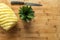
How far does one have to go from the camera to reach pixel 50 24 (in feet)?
3.56

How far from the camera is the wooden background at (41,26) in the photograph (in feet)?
3.46

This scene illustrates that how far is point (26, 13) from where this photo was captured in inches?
40.6

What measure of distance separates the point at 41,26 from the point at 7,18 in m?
0.20

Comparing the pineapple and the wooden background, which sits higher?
the pineapple

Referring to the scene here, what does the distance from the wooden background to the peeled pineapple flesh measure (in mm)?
49

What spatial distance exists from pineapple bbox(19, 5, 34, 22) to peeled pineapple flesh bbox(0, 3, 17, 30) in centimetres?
4

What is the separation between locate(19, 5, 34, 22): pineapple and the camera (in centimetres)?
102

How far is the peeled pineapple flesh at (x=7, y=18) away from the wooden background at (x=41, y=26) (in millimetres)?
49

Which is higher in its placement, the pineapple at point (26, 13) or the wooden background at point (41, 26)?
the pineapple at point (26, 13)

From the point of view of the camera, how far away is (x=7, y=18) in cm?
101

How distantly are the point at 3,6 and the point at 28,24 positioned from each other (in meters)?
0.17

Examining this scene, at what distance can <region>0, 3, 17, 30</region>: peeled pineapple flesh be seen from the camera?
1.01 meters

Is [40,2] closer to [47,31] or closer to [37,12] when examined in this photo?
[37,12]

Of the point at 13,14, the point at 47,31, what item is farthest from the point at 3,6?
the point at 47,31
